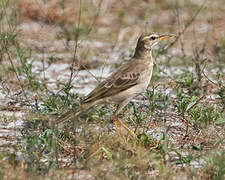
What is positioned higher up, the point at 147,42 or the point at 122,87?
the point at 147,42

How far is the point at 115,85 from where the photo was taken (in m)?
5.19

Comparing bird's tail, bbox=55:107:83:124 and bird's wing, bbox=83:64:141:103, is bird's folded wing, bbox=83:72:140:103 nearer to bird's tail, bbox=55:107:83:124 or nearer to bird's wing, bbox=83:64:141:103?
bird's wing, bbox=83:64:141:103

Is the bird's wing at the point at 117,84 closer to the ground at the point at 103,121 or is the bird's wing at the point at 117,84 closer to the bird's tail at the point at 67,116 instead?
the ground at the point at 103,121

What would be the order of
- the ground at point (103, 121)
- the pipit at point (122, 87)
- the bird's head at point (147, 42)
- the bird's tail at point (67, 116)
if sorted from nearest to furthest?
the ground at point (103, 121) < the bird's tail at point (67, 116) < the pipit at point (122, 87) < the bird's head at point (147, 42)

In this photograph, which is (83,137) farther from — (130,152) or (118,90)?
(118,90)

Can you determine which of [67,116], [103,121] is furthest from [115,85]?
[67,116]

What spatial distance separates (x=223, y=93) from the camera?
5.71 meters

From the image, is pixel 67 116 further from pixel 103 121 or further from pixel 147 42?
pixel 147 42

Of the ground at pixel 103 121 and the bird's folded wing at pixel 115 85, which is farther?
the bird's folded wing at pixel 115 85

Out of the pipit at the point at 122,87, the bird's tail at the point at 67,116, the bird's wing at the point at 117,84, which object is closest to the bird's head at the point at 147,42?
the pipit at the point at 122,87

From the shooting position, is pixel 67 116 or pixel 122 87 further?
pixel 122 87

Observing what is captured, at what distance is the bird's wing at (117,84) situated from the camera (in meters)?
5.09

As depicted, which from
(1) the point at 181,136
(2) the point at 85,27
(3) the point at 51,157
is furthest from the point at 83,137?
(2) the point at 85,27

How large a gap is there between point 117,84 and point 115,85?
0.03m
